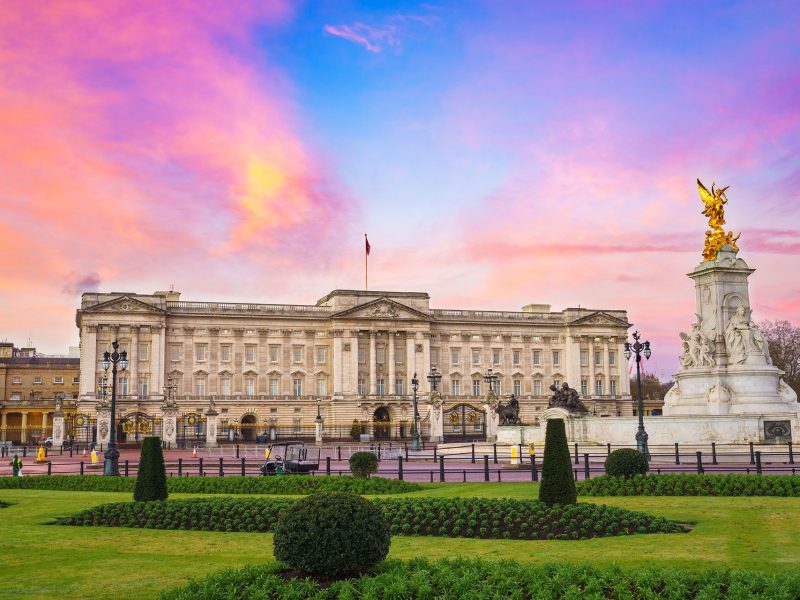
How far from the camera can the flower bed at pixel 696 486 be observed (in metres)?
23.8

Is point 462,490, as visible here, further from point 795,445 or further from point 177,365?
point 177,365

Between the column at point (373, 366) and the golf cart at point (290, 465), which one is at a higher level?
the column at point (373, 366)

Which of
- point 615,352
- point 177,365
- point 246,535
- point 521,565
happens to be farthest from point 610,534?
point 615,352

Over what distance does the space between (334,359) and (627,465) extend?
76.6 metres

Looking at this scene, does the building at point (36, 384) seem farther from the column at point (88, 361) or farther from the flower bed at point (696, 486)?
the flower bed at point (696, 486)

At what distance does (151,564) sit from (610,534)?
9.00 m

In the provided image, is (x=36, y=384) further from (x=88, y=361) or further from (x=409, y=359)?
(x=409, y=359)

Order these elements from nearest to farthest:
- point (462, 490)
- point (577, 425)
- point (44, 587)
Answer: point (44, 587), point (462, 490), point (577, 425)

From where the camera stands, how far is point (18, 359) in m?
124

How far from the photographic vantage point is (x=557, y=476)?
62.6 ft

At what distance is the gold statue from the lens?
148 ft

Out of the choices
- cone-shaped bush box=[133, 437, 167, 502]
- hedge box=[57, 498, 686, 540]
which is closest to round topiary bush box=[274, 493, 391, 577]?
hedge box=[57, 498, 686, 540]

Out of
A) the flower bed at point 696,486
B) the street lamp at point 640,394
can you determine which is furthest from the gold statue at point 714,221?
the flower bed at point 696,486

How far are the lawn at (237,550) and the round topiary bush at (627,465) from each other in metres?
3.29
